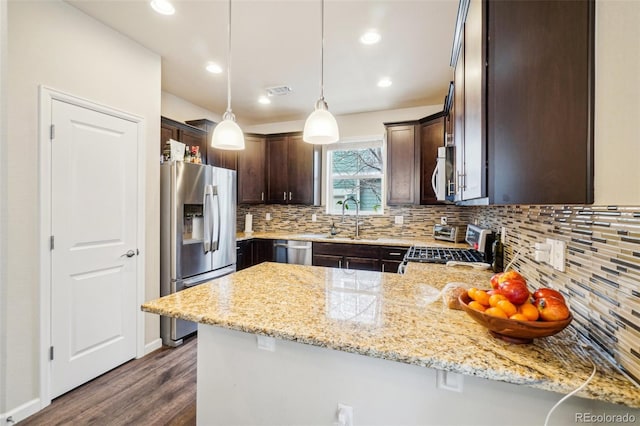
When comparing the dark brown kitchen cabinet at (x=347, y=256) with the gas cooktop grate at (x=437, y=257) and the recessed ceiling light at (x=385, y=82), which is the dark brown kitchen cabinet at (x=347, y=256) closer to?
the gas cooktop grate at (x=437, y=257)

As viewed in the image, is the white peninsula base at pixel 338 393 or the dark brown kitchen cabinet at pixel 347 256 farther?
the dark brown kitchen cabinet at pixel 347 256

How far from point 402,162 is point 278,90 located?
177 centimetres

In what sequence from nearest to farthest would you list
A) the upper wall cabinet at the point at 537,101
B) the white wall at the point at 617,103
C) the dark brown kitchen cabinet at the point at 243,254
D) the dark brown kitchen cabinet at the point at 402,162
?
the white wall at the point at 617,103 < the upper wall cabinet at the point at 537,101 < the dark brown kitchen cabinet at the point at 402,162 < the dark brown kitchen cabinet at the point at 243,254

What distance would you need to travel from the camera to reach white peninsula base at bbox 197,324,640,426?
34.9 inches

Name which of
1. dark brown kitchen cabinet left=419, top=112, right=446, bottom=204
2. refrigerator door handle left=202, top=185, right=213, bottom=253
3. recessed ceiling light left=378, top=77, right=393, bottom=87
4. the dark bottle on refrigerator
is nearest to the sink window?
dark brown kitchen cabinet left=419, top=112, right=446, bottom=204

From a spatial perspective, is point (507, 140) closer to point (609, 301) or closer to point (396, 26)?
point (609, 301)

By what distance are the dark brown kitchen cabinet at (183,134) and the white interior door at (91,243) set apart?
609 mm

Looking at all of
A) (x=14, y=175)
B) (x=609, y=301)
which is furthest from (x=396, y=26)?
(x=14, y=175)

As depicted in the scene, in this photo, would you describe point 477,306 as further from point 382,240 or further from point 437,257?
point 382,240

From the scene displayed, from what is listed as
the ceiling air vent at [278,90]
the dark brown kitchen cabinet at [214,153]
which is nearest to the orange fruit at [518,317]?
the ceiling air vent at [278,90]

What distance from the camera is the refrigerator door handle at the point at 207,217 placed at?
2990 millimetres

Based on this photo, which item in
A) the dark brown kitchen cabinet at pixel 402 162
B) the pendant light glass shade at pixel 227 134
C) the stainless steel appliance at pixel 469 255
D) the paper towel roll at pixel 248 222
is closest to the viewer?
the pendant light glass shade at pixel 227 134

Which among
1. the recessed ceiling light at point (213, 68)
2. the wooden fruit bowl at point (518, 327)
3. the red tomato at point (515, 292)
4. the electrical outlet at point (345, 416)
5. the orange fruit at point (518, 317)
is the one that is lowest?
the electrical outlet at point (345, 416)

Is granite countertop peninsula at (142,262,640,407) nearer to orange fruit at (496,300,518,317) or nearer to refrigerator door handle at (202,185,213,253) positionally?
orange fruit at (496,300,518,317)
